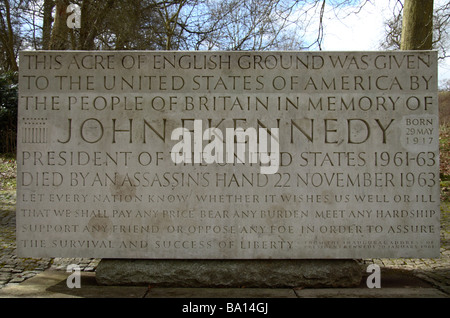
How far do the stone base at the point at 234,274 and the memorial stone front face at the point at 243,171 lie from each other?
13cm

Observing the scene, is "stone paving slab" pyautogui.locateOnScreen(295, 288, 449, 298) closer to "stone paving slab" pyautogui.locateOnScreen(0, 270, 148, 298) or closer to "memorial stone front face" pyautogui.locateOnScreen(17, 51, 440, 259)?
"memorial stone front face" pyautogui.locateOnScreen(17, 51, 440, 259)

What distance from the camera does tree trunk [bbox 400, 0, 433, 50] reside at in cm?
773

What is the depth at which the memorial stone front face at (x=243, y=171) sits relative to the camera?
4.43m

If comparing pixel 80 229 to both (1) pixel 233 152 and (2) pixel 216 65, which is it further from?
(2) pixel 216 65

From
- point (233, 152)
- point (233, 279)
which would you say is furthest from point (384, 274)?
point (233, 152)

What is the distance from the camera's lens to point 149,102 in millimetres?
4516

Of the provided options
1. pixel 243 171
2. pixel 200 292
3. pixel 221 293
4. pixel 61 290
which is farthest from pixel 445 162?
pixel 61 290

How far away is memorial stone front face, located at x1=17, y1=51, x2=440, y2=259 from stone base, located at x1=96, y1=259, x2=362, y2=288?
133 millimetres

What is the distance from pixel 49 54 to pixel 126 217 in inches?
80.9

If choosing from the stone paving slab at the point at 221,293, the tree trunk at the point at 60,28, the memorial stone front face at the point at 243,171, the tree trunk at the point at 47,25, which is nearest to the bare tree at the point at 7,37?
the tree trunk at the point at 47,25

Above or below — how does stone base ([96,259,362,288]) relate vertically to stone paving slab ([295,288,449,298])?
above

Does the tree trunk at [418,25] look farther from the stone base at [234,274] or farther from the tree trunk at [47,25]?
the tree trunk at [47,25]

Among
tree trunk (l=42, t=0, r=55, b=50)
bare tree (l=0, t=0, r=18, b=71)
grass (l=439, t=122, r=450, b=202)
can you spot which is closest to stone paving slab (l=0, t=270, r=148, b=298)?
grass (l=439, t=122, r=450, b=202)
